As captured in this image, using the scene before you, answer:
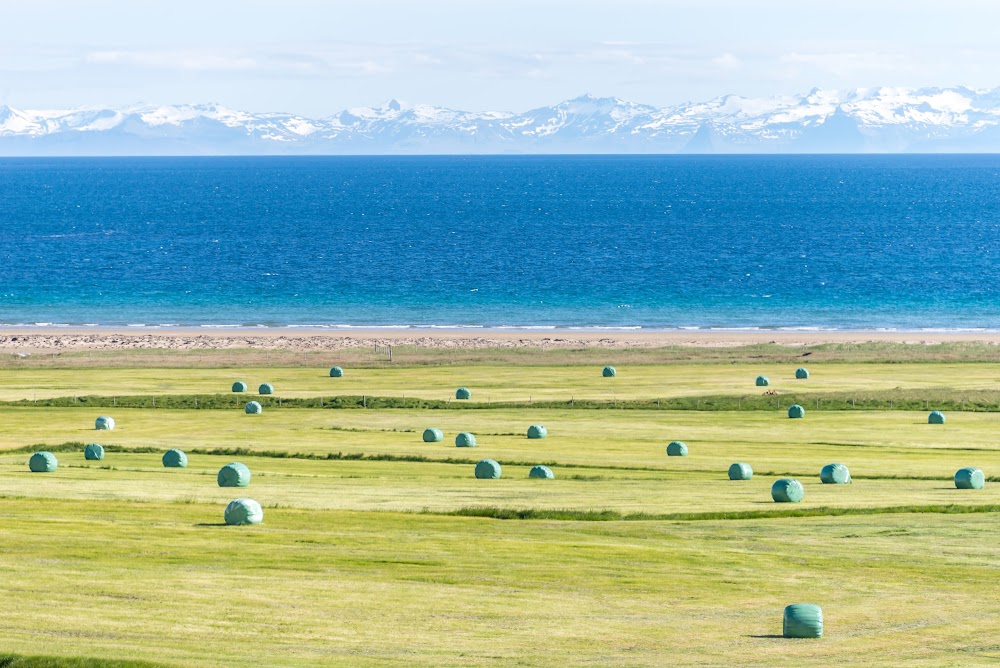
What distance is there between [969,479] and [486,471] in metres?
14.7

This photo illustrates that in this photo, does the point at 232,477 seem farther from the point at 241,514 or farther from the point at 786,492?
the point at 786,492

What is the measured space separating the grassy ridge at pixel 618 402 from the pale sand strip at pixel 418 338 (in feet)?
85.5

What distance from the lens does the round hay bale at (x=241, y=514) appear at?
36250 millimetres

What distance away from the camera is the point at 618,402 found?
69.1m

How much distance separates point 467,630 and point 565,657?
8.70ft

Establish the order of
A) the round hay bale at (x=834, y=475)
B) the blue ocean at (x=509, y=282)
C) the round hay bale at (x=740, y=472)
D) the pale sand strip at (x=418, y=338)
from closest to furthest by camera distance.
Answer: the round hay bale at (x=834, y=475), the round hay bale at (x=740, y=472), the pale sand strip at (x=418, y=338), the blue ocean at (x=509, y=282)

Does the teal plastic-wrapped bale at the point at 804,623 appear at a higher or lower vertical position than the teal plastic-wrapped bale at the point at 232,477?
lower

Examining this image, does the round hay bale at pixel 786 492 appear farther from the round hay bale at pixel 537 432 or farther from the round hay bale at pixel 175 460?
the round hay bale at pixel 175 460

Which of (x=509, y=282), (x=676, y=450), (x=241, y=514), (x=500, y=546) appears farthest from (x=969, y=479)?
(x=509, y=282)

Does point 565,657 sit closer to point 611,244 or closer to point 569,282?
point 569,282

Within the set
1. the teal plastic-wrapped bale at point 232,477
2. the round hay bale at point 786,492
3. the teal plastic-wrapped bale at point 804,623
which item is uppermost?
the teal plastic-wrapped bale at point 232,477

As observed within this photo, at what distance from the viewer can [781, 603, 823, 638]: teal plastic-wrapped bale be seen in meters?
26.1

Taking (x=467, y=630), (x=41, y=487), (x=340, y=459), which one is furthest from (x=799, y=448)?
(x=467, y=630)

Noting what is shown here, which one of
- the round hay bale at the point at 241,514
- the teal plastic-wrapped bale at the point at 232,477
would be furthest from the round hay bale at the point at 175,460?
the round hay bale at the point at 241,514
